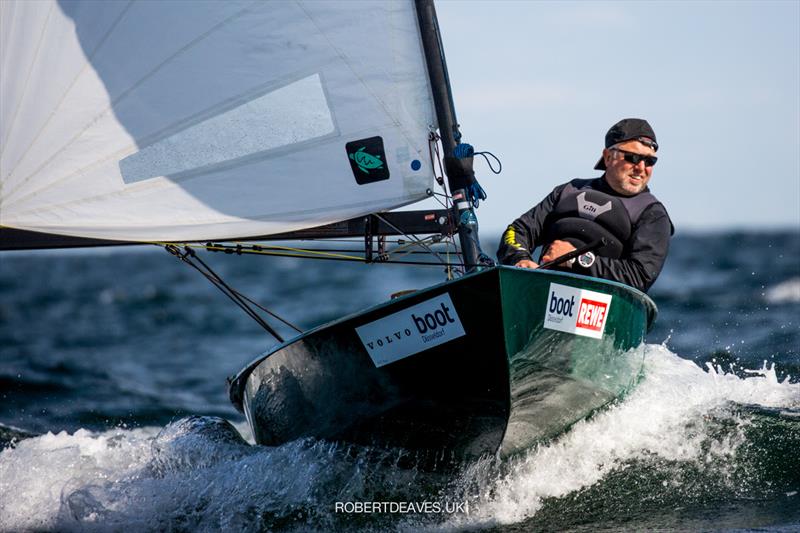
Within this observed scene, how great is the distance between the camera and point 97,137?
4875mm

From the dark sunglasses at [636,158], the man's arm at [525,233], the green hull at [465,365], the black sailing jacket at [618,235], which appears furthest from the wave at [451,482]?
the dark sunglasses at [636,158]

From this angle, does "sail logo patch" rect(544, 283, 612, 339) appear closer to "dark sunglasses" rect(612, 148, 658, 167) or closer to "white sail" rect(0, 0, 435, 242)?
"dark sunglasses" rect(612, 148, 658, 167)

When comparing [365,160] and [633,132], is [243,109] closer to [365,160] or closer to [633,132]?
[365,160]

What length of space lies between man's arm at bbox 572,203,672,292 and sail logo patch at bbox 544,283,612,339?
237mm

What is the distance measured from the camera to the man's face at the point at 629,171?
4973 millimetres

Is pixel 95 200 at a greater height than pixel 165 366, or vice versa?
pixel 95 200

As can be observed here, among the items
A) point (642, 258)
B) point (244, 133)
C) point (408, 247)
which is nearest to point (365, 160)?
point (408, 247)

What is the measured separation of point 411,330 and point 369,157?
1159 millimetres

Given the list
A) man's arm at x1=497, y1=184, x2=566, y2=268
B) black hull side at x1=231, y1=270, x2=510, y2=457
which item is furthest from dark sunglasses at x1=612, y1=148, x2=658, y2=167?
black hull side at x1=231, y1=270, x2=510, y2=457

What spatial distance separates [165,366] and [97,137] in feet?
23.2

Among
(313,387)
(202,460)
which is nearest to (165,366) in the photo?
(202,460)

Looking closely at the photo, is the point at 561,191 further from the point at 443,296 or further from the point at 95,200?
the point at 95,200

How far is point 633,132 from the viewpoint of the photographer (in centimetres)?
497

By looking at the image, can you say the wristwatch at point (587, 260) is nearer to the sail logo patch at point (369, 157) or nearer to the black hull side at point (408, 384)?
the black hull side at point (408, 384)
